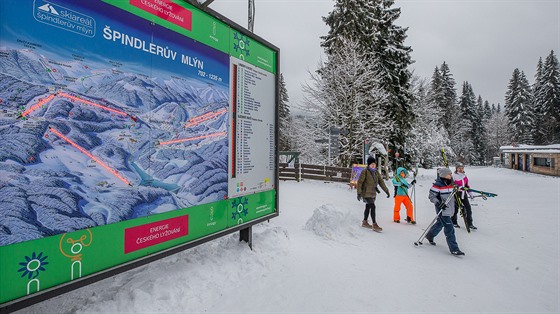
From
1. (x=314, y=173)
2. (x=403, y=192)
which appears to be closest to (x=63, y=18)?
(x=403, y=192)

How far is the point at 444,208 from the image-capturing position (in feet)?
20.2

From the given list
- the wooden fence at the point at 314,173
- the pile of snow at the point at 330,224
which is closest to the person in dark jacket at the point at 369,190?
the pile of snow at the point at 330,224

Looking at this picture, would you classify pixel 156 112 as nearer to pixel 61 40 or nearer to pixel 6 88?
pixel 61 40

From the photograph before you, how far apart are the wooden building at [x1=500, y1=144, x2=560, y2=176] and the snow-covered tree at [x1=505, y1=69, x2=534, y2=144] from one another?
17.0 m

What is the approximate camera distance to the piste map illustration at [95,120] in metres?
2.28

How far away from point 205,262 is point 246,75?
3.15 metres

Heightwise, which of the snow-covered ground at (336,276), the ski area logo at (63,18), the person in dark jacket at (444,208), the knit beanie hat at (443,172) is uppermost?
the ski area logo at (63,18)

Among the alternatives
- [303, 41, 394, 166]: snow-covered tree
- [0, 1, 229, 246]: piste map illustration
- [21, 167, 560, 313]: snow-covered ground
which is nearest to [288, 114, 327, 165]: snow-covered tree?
[303, 41, 394, 166]: snow-covered tree

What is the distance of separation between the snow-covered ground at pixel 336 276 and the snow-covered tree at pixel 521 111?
52621 millimetres

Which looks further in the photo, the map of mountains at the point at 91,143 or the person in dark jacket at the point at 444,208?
the person in dark jacket at the point at 444,208

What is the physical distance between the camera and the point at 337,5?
20.8 m

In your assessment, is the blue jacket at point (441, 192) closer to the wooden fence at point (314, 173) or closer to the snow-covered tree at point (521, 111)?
the wooden fence at point (314, 173)

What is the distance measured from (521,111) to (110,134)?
205ft

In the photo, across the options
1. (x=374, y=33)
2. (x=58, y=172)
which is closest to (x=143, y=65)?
(x=58, y=172)
